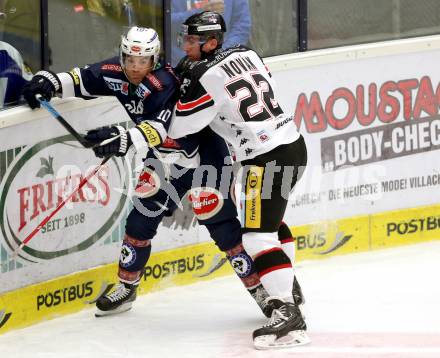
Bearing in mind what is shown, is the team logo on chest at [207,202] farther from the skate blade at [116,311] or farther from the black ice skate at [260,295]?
the skate blade at [116,311]

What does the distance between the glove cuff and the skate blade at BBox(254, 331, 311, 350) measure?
1.38 metres

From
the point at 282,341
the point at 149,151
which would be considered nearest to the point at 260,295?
the point at 282,341

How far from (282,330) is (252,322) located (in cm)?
50

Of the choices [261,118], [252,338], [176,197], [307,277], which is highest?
[261,118]

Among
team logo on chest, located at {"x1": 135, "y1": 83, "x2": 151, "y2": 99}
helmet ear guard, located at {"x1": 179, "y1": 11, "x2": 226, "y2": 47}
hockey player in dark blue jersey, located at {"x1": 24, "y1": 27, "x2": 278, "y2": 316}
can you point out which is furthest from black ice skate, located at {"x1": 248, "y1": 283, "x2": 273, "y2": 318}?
helmet ear guard, located at {"x1": 179, "y1": 11, "x2": 226, "y2": 47}

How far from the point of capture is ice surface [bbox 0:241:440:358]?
5.33 metres

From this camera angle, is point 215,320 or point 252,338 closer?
point 252,338

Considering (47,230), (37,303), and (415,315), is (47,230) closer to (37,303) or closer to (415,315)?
(37,303)

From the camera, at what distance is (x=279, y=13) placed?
23.1 ft

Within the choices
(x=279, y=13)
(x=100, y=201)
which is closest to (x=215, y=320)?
(x=100, y=201)

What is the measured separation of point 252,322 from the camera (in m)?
5.80

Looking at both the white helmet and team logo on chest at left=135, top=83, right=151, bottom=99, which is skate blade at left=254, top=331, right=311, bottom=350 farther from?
the white helmet

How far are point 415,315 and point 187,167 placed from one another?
1213mm

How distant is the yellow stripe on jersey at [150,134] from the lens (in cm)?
538
